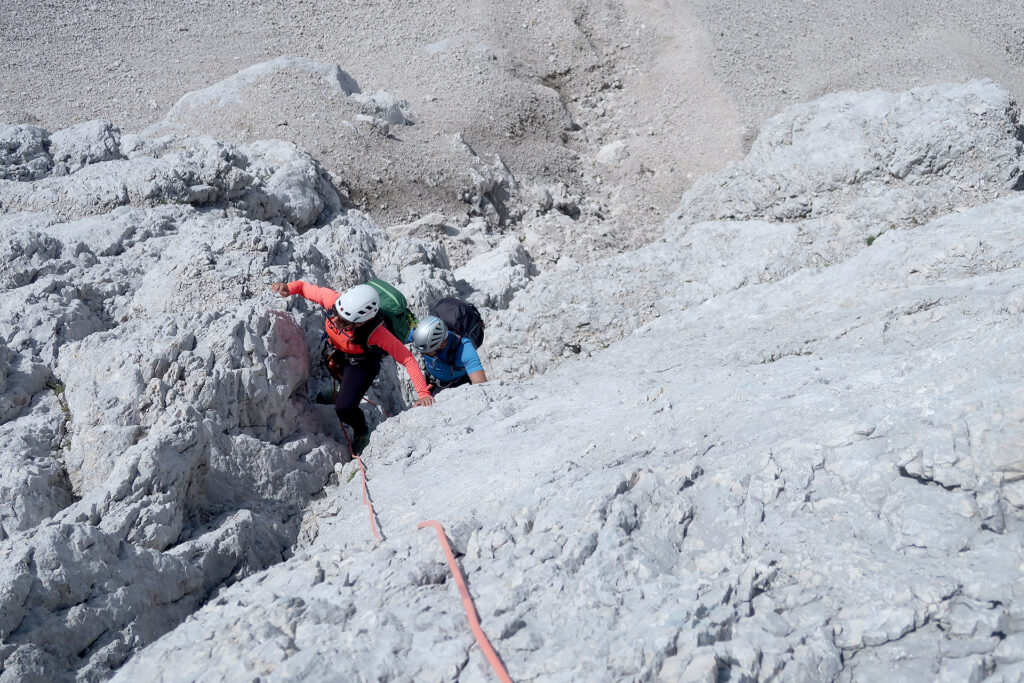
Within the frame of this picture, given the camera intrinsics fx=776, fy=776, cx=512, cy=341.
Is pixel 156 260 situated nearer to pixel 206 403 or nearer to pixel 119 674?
pixel 206 403

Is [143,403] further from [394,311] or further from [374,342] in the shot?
[394,311]

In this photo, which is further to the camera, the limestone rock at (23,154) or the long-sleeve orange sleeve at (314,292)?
the limestone rock at (23,154)

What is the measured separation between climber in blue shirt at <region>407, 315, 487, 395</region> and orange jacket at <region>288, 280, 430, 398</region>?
41 cm

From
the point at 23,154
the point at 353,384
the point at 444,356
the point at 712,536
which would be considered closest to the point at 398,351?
the point at 353,384

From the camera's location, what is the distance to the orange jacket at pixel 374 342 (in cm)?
820

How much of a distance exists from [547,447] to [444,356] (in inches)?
127

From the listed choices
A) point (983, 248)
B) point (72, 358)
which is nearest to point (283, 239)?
point (72, 358)

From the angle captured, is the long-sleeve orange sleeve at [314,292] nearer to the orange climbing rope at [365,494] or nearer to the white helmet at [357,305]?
the white helmet at [357,305]

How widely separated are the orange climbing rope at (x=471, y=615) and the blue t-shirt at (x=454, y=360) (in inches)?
159

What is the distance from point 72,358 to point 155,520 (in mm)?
2742

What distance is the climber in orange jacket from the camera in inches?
314

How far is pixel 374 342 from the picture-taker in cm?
822

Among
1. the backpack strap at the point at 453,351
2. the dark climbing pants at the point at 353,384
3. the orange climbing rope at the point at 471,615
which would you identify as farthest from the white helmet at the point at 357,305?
the orange climbing rope at the point at 471,615

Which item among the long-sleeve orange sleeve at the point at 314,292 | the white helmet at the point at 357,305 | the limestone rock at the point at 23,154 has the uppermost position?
the limestone rock at the point at 23,154
